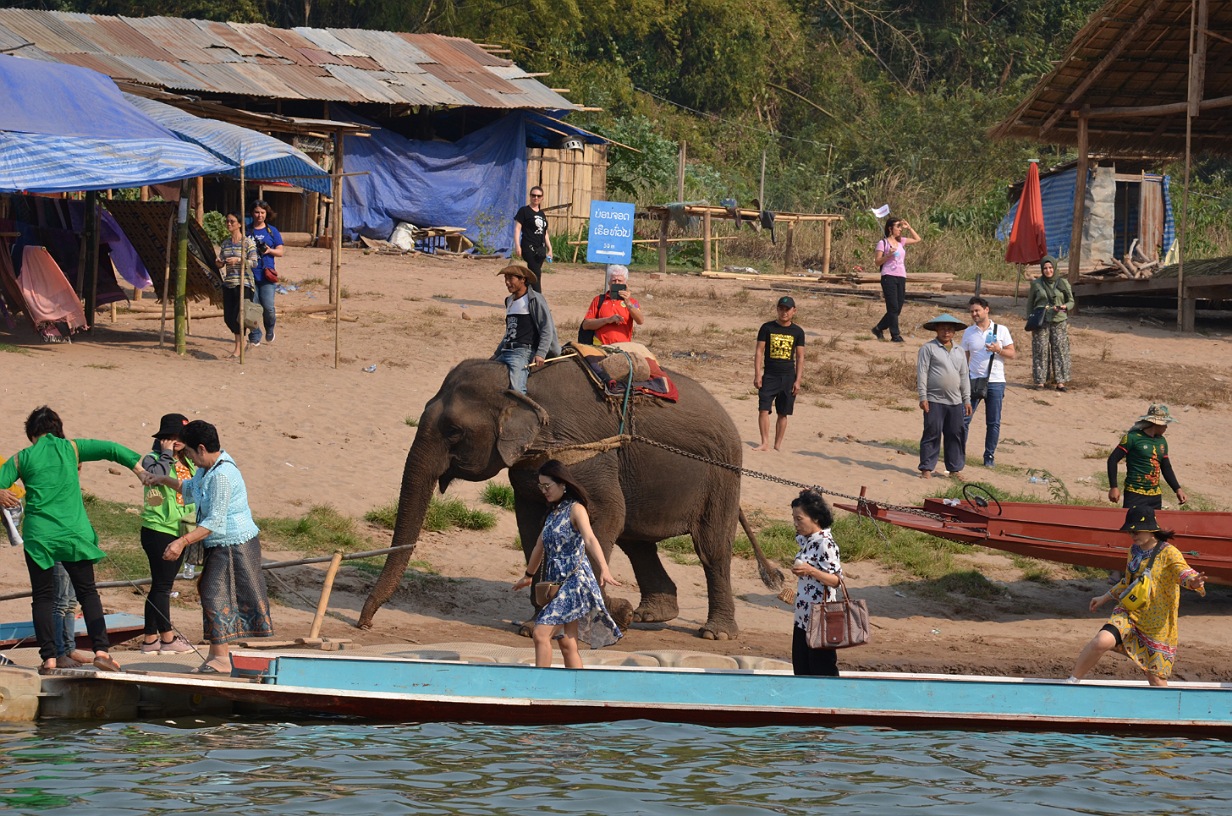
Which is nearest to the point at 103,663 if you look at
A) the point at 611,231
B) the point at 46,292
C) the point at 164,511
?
the point at 164,511

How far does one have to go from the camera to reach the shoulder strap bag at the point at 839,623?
29.8ft

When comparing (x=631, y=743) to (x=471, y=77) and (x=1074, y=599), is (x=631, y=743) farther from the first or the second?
(x=471, y=77)

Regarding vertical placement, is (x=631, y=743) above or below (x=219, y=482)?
below

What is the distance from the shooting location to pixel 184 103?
2145 centimetres

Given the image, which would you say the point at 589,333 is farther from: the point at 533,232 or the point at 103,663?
the point at 533,232

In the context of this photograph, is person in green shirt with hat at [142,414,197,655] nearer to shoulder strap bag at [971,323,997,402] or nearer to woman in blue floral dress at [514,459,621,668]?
woman in blue floral dress at [514,459,621,668]

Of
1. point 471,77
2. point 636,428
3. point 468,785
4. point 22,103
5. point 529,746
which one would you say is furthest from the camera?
point 471,77

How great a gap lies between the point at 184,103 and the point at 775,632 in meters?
12.4

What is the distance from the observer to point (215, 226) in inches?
1065

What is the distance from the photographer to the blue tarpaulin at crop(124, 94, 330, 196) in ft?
59.7

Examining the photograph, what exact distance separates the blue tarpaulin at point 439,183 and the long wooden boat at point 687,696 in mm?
21738

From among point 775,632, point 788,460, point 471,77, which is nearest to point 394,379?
point 788,460

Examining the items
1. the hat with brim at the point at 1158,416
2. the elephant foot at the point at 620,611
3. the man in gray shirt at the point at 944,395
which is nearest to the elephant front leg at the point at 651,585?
the elephant foot at the point at 620,611

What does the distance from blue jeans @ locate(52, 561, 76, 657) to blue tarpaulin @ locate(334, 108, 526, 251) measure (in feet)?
70.4
